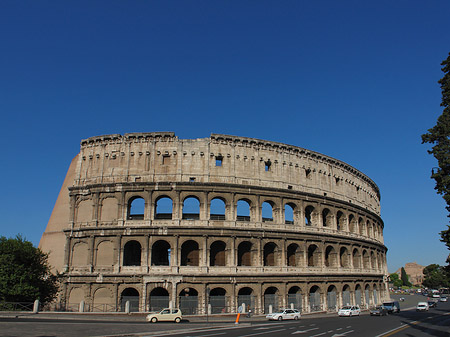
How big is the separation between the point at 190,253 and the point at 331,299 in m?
18.6

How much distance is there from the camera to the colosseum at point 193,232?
3650 centimetres

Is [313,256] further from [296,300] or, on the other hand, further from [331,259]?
[296,300]

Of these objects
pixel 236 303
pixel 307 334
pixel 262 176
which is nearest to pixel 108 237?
pixel 236 303

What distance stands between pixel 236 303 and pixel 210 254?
18.8ft

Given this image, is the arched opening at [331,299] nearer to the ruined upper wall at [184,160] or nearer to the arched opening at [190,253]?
the ruined upper wall at [184,160]

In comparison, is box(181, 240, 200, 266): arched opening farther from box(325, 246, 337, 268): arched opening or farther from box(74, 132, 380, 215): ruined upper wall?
box(325, 246, 337, 268): arched opening

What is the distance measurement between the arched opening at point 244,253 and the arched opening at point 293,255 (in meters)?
5.53

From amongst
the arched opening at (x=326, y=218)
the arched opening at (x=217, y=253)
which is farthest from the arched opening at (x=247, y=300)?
the arched opening at (x=326, y=218)

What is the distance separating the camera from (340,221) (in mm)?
50062

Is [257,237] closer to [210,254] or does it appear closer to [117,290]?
[210,254]

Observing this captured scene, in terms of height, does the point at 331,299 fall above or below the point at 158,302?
below

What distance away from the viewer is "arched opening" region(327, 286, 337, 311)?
43.5 meters

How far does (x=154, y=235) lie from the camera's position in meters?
37.2

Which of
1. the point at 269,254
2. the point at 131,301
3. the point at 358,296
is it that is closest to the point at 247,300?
the point at 269,254
